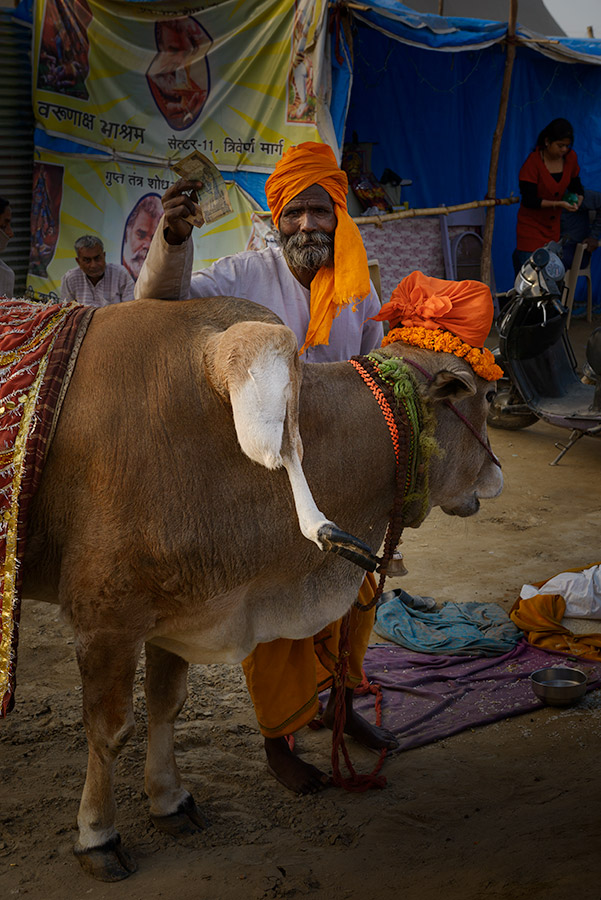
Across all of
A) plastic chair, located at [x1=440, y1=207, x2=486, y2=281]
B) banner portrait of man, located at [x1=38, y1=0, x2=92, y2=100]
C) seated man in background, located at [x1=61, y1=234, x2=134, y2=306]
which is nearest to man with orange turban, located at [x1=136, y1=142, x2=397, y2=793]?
seated man in background, located at [x1=61, y1=234, x2=134, y2=306]

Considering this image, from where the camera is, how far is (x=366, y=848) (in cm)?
285

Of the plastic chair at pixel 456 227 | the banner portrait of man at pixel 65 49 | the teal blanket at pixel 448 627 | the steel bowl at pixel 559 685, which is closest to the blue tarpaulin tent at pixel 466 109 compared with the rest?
the plastic chair at pixel 456 227

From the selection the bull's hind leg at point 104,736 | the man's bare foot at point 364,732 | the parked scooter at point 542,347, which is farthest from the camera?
the parked scooter at point 542,347

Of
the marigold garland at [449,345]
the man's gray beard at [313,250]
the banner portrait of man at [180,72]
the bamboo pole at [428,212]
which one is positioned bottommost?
the marigold garland at [449,345]

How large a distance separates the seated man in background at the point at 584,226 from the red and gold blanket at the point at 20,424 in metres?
10.4

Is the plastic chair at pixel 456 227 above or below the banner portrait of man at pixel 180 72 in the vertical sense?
below

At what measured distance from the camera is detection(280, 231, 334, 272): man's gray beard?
3244 mm

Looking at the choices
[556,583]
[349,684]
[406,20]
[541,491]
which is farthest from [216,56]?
[349,684]

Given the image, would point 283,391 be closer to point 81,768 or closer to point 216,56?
point 81,768

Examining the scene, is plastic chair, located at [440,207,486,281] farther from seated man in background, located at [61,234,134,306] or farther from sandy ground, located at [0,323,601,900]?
sandy ground, located at [0,323,601,900]

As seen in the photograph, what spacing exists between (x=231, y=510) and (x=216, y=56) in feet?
25.9

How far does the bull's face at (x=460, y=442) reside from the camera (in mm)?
2744

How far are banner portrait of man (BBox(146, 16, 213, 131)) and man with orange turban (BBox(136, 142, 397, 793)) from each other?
642 centimetres

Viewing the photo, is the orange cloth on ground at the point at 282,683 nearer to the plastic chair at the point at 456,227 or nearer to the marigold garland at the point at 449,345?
the marigold garland at the point at 449,345
